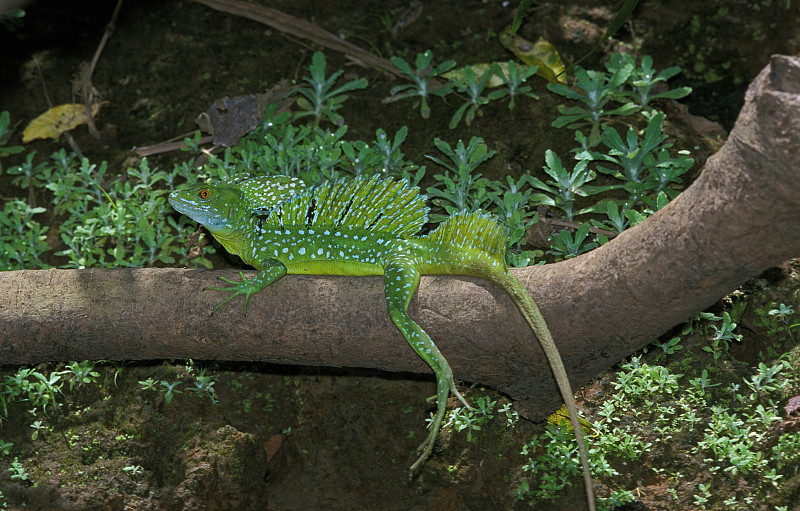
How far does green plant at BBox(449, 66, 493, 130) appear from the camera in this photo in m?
5.27

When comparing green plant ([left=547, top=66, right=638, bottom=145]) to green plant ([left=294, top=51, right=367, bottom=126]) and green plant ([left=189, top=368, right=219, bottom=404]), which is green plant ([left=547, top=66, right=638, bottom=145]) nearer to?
green plant ([left=294, top=51, right=367, bottom=126])

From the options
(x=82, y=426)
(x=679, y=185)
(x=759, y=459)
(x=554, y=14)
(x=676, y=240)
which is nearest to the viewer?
(x=676, y=240)

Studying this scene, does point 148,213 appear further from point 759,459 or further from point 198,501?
point 759,459

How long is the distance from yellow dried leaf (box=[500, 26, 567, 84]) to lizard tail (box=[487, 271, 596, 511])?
2.56 metres

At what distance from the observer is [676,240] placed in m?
3.10

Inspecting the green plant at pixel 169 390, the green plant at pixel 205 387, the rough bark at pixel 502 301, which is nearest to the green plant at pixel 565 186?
the rough bark at pixel 502 301

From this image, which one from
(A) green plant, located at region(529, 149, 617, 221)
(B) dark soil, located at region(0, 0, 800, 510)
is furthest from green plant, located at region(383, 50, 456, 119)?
(A) green plant, located at region(529, 149, 617, 221)

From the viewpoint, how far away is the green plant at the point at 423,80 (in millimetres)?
5426

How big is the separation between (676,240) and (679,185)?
178 centimetres

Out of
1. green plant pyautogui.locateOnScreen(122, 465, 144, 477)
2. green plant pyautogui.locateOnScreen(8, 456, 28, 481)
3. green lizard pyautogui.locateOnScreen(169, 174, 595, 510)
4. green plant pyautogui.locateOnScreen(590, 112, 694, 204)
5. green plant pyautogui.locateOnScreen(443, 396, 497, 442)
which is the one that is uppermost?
green plant pyautogui.locateOnScreen(590, 112, 694, 204)

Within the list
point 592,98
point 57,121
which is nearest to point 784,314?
point 592,98

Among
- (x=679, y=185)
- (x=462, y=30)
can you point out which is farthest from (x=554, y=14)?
(x=679, y=185)

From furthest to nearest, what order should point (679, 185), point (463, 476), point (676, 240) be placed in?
point (679, 185)
point (463, 476)
point (676, 240)

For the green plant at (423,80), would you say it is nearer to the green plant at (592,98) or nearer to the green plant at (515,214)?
the green plant at (592,98)
